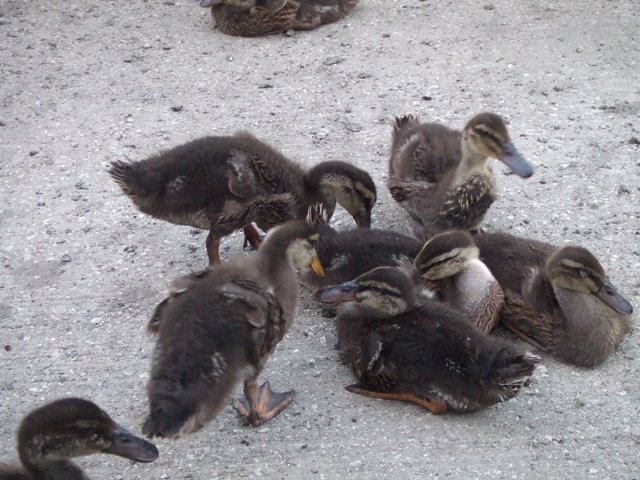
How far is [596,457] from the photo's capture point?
3693mm

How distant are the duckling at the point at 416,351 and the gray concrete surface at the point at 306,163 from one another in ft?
0.40

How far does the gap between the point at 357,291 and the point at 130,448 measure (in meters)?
1.30

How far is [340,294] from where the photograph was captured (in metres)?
4.12

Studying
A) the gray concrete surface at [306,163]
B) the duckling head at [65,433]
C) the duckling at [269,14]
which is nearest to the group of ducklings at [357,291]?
the duckling head at [65,433]

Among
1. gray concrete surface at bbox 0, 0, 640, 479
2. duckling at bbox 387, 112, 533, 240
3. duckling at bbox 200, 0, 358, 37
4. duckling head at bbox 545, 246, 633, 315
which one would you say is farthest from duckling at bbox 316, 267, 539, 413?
duckling at bbox 200, 0, 358, 37

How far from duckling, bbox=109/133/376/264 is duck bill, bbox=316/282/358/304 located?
86 cm

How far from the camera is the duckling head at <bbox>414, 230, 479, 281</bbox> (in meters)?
4.34

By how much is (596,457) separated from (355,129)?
3208 mm

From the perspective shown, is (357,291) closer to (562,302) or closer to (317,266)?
(317,266)

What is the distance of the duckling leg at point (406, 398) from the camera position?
3.94 m

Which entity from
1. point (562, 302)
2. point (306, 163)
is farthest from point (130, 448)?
point (306, 163)

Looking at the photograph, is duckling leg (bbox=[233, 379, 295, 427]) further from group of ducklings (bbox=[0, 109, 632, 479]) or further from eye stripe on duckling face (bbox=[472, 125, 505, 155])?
eye stripe on duckling face (bbox=[472, 125, 505, 155])

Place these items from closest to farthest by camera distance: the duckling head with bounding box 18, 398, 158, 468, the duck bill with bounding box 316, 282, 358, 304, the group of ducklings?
the duckling head with bounding box 18, 398, 158, 468
the group of ducklings
the duck bill with bounding box 316, 282, 358, 304

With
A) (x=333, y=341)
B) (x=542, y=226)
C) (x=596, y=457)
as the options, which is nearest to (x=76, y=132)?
(x=333, y=341)
